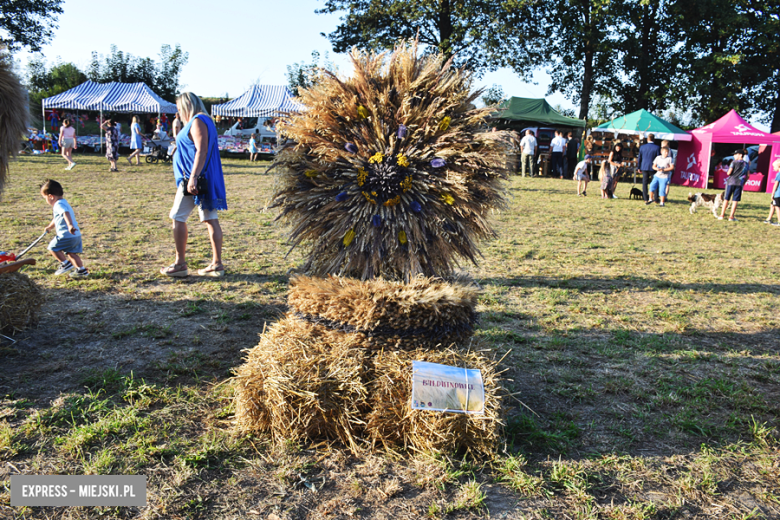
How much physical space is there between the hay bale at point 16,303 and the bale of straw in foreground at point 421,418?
2988 mm

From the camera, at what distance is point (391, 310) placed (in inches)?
108

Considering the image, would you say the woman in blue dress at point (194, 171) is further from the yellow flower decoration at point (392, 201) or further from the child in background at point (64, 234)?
the yellow flower decoration at point (392, 201)

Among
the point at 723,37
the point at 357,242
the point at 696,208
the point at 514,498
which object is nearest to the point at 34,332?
the point at 357,242

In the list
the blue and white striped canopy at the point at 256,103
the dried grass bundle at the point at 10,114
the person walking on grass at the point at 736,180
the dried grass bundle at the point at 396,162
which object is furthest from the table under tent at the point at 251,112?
the dried grass bundle at the point at 396,162

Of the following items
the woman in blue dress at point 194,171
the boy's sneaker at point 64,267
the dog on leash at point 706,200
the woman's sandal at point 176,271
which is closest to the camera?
the woman in blue dress at point 194,171

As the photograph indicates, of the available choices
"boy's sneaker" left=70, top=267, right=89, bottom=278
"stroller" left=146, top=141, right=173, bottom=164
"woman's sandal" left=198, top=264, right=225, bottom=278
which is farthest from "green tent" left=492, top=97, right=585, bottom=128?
"boy's sneaker" left=70, top=267, right=89, bottom=278

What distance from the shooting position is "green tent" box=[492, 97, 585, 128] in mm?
24844

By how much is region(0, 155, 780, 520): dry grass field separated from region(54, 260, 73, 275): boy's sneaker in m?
0.08

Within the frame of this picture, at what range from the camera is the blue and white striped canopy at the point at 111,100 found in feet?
74.6

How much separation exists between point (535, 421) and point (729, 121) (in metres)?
25.2

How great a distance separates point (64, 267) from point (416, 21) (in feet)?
87.7

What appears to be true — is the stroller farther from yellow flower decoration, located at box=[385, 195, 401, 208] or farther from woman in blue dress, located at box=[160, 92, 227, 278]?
yellow flower decoration, located at box=[385, 195, 401, 208]

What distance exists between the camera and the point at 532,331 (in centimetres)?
458

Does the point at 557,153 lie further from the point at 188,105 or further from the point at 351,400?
the point at 351,400
